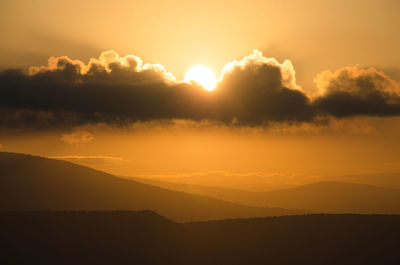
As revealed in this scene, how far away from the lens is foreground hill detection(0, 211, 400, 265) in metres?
65.6

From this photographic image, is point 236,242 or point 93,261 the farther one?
point 236,242

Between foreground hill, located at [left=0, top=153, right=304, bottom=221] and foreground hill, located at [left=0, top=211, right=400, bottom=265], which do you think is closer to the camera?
foreground hill, located at [left=0, top=211, right=400, bottom=265]

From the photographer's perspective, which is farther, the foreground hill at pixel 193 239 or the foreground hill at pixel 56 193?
the foreground hill at pixel 56 193

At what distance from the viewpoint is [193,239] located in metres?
77.4

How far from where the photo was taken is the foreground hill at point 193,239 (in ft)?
215

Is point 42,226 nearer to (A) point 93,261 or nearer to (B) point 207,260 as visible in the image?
(A) point 93,261

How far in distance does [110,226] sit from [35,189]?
11703 centimetres

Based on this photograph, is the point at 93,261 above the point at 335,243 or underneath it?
underneath

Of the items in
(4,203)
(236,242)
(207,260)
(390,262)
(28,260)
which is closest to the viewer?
(28,260)

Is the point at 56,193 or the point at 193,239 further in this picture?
the point at 56,193

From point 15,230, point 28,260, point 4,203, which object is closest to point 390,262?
point 28,260

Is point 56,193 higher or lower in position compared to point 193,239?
lower

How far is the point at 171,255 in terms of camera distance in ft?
233

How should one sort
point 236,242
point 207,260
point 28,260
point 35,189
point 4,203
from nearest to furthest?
point 28,260 < point 207,260 < point 236,242 < point 4,203 < point 35,189
